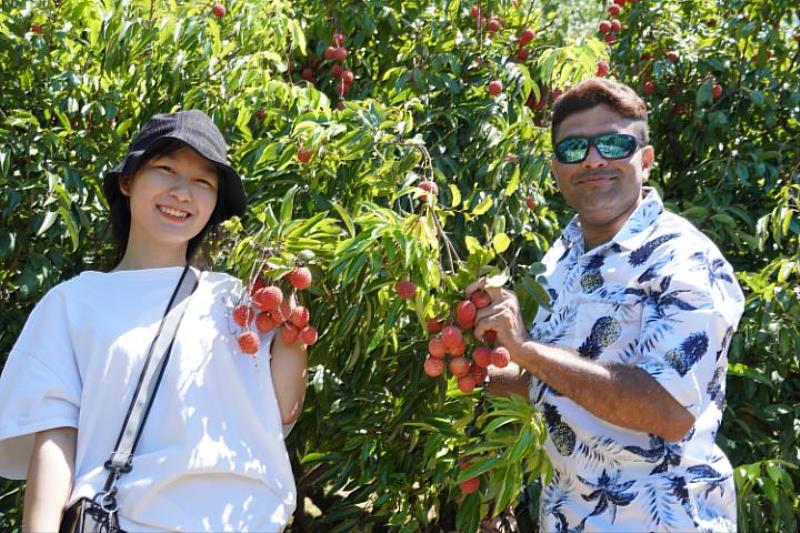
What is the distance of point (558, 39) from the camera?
158 inches

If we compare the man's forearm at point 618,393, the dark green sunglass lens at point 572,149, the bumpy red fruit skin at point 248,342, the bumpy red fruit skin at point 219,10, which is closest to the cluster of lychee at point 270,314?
the bumpy red fruit skin at point 248,342

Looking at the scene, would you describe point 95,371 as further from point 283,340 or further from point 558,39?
point 558,39

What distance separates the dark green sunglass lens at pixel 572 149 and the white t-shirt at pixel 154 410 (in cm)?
92

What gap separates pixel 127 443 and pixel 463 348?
0.80 meters

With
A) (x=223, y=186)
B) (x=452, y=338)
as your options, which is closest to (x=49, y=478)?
(x=223, y=186)

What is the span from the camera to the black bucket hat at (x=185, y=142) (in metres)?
2.34

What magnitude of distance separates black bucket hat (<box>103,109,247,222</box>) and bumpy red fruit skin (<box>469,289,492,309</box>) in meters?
0.64

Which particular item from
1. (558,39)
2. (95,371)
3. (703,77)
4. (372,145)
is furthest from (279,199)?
(703,77)

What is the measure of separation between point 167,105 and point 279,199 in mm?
818

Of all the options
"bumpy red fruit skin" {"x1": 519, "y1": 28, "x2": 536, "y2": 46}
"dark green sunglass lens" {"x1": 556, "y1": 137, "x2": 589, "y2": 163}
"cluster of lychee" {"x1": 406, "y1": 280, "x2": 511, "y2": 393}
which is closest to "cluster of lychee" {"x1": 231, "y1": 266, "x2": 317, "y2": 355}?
"cluster of lychee" {"x1": 406, "y1": 280, "x2": 511, "y2": 393}

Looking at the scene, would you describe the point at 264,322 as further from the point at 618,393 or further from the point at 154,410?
the point at 618,393

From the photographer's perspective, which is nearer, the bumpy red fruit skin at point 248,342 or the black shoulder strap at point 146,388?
the black shoulder strap at point 146,388

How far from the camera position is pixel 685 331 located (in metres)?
2.15

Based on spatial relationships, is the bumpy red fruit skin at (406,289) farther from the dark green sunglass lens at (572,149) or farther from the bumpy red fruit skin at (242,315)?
the dark green sunglass lens at (572,149)
